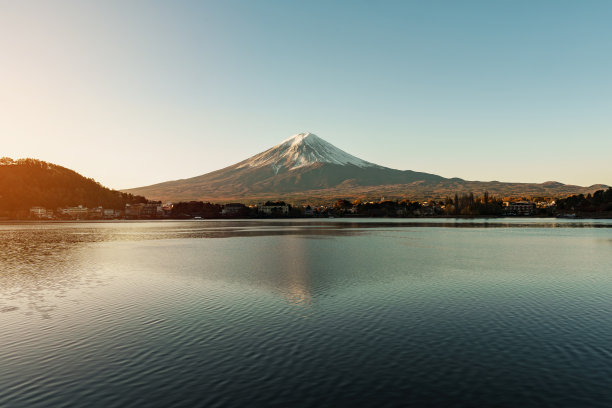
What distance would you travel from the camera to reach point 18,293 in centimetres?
3294

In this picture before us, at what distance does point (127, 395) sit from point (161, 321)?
1054 centimetres

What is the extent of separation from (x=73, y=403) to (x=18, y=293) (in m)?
25.2

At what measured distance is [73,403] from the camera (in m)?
13.6

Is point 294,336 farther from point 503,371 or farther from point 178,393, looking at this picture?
point 503,371

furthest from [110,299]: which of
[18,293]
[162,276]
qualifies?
[162,276]

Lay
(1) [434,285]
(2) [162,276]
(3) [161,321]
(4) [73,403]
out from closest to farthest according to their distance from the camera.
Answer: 1. (4) [73,403]
2. (3) [161,321]
3. (1) [434,285]
4. (2) [162,276]

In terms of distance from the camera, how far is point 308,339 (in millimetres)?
20625

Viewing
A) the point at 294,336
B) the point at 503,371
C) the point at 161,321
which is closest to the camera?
the point at 503,371

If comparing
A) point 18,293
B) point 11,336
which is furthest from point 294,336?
point 18,293

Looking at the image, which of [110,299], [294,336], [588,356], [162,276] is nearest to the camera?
[588,356]

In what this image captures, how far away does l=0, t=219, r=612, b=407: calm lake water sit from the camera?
47.2 ft

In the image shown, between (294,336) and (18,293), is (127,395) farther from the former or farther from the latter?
(18,293)

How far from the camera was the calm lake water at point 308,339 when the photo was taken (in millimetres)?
14383

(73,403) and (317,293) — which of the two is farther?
(317,293)
